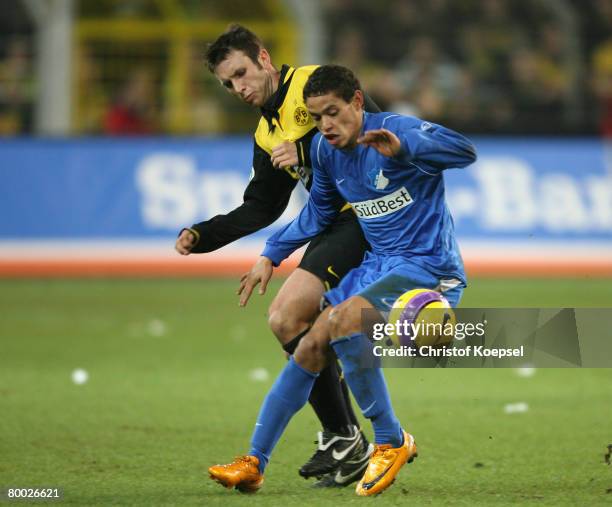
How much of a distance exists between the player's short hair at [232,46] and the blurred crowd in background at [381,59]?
9.72 m

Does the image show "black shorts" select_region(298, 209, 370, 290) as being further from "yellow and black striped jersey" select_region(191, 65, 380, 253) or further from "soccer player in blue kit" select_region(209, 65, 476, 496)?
"yellow and black striped jersey" select_region(191, 65, 380, 253)

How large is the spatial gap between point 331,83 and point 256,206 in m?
1.14

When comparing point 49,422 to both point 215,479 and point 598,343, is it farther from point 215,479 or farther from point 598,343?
point 598,343

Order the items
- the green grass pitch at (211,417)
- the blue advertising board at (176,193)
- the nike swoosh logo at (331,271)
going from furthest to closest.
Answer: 1. the blue advertising board at (176,193)
2. the nike swoosh logo at (331,271)
3. the green grass pitch at (211,417)

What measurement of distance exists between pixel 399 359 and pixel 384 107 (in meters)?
10.2

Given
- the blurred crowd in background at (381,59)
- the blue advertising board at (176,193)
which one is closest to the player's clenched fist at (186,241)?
the blue advertising board at (176,193)

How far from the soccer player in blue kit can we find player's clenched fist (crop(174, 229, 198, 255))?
2.22 ft

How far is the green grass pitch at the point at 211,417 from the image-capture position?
18.0 ft

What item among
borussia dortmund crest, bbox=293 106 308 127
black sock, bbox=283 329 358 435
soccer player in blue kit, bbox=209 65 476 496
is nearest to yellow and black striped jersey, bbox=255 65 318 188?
borussia dortmund crest, bbox=293 106 308 127

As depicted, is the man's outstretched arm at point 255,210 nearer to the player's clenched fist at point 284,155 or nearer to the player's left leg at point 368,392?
the player's clenched fist at point 284,155

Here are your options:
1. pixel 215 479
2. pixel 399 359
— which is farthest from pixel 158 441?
pixel 399 359

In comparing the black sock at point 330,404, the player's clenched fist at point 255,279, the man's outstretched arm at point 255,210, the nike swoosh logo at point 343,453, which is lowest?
the nike swoosh logo at point 343,453

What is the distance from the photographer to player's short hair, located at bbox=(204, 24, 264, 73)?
19.5 feet

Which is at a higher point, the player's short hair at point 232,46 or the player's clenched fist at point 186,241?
the player's short hair at point 232,46
